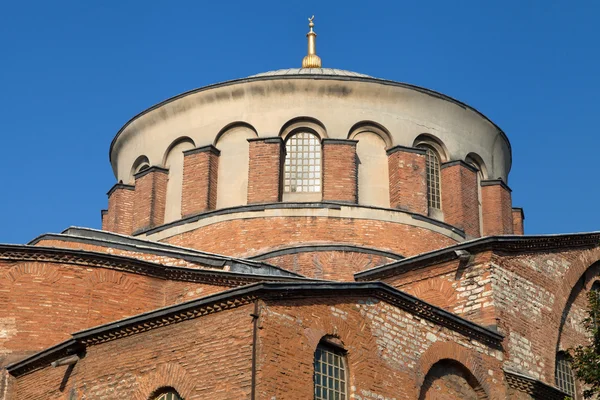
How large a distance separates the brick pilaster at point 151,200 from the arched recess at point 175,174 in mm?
136

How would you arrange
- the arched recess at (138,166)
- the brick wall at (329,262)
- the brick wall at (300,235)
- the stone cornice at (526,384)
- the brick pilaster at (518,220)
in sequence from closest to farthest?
1. the stone cornice at (526,384)
2. the brick wall at (329,262)
3. the brick wall at (300,235)
4. the arched recess at (138,166)
5. the brick pilaster at (518,220)

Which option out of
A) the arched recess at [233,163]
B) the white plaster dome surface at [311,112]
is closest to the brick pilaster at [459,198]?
the white plaster dome surface at [311,112]

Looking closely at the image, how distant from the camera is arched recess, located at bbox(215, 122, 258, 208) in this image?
96.3 ft

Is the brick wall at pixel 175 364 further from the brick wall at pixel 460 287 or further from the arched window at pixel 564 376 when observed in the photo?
the arched window at pixel 564 376

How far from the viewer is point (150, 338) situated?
62.9 feet

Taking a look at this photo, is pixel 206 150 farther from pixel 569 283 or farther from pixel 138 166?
pixel 569 283

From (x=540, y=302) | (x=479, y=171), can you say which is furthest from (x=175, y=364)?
(x=479, y=171)

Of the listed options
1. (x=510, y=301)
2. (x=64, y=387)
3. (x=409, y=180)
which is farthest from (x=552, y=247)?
(x=64, y=387)

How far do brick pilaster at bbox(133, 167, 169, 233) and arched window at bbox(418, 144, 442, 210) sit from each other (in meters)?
6.70

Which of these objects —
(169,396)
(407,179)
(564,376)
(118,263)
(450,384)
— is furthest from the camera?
(407,179)

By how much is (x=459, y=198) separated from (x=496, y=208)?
1662 mm

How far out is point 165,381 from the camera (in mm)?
18547

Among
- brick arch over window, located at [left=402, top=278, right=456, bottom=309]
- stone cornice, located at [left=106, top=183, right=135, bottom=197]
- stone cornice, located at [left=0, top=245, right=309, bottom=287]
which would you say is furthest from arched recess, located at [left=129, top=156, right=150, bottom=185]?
brick arch over window, located at [left=402, top=278, right=456, bottom=309]

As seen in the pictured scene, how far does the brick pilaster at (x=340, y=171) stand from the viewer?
28750mm
